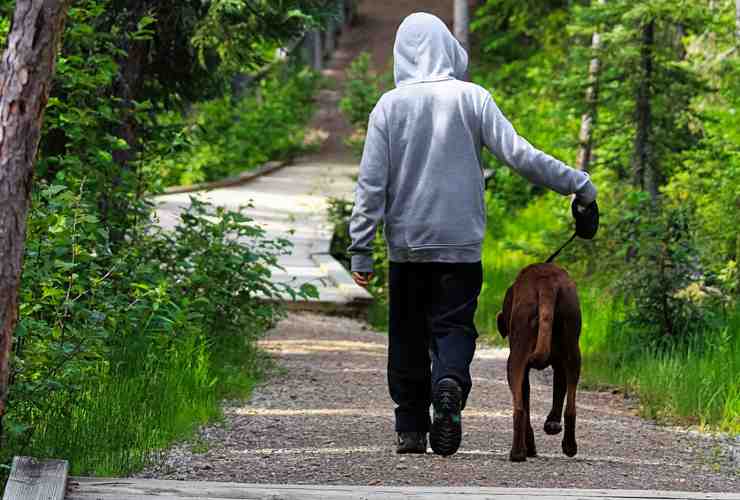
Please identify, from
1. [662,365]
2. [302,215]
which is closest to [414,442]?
[662,365]

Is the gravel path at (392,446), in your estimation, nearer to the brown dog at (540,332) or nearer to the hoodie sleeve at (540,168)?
the brown dog at (540,332)

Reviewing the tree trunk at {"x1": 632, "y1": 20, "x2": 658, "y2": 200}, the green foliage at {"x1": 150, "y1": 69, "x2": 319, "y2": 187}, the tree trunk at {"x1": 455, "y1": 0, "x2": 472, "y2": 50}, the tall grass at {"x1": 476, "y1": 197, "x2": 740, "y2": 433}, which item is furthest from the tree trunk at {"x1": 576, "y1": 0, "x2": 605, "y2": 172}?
the green foliage at {"x1": 150, "y1": 69, "x2": 319, "y2": 187}

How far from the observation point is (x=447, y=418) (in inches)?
223

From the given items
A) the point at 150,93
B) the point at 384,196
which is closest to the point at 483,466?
the point at 384,196

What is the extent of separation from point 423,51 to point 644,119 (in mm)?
7505

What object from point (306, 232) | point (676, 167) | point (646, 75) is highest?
point (646, 75)

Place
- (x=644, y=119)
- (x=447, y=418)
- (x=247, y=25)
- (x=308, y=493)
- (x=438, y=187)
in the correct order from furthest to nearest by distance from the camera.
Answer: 1. (x=644, y=119)
2. (x=247, y=25)
3. (x=438, y=187)
4. (x=447, y=418)
5. (x=308, y=493)

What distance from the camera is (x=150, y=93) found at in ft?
34.8

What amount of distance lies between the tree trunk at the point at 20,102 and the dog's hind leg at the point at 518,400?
7.45 ft

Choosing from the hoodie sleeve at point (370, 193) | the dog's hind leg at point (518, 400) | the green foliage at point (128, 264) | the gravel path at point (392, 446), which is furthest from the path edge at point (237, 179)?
the dog's hind leg at point (518, 400)

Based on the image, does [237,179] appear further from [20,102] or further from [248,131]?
[20,102]

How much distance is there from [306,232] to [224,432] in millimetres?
10375

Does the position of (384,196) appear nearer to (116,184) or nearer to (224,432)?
(224,432)

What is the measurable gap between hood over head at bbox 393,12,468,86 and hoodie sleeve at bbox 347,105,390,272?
0.25 m
